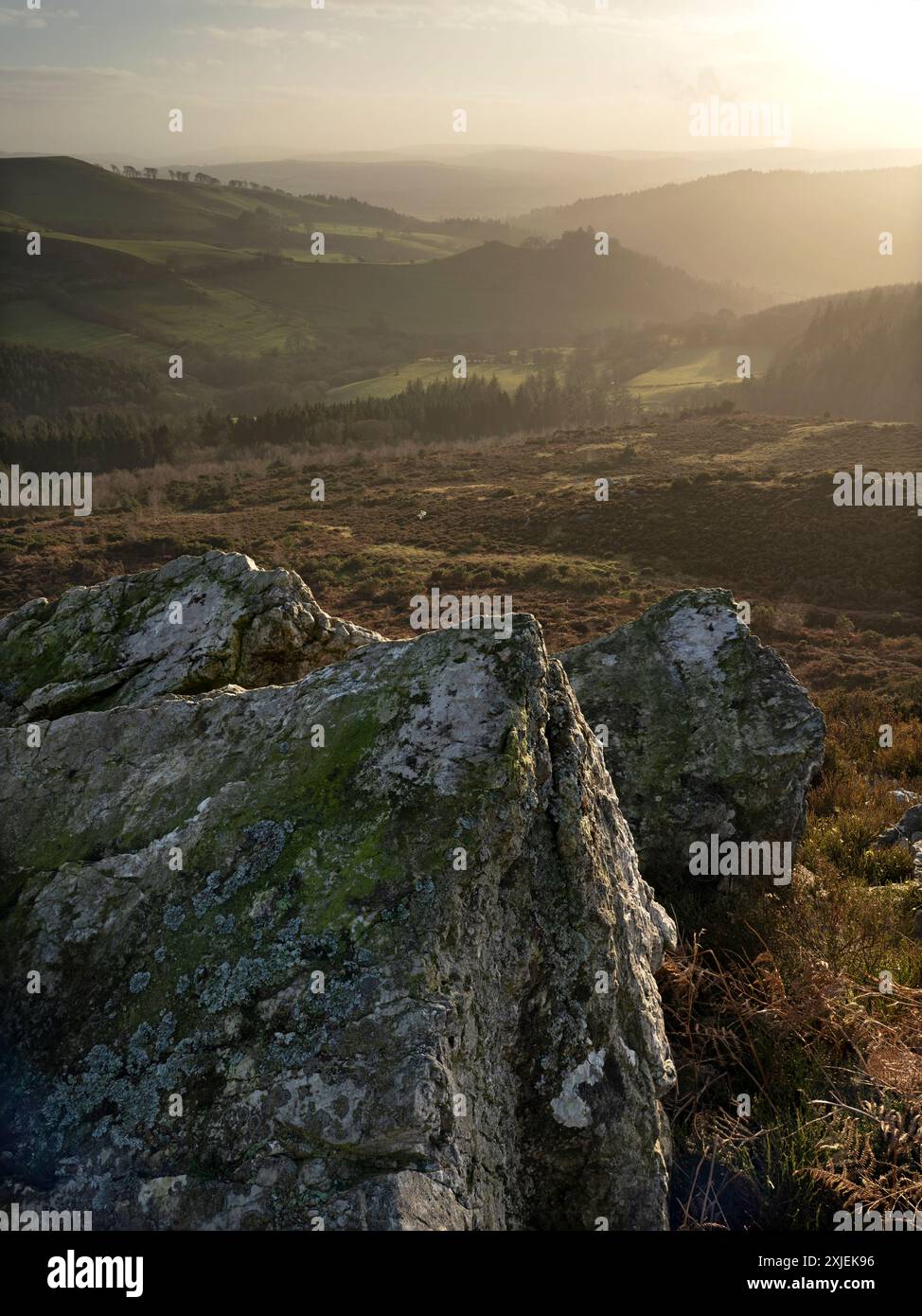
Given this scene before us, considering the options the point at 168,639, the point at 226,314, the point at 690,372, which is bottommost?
the point at 168,639

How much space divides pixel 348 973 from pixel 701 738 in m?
4.54

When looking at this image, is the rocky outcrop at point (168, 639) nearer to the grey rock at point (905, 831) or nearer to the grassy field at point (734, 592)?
the grassy field at point (734, 592)

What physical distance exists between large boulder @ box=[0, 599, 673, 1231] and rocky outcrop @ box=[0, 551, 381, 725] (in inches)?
74.4

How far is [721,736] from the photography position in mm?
6996

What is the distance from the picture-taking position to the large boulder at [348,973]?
3.02 metres

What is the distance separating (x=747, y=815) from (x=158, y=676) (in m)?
4.87

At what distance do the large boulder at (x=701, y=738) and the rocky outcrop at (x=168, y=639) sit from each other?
7.92 feet

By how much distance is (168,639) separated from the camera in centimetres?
677

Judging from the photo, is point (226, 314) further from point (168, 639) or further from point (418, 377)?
point (168, 639)

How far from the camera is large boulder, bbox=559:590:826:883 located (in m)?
6.69

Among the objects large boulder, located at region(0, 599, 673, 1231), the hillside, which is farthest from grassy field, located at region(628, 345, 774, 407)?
large boulder, located at region(0, 599, 673, 1231)

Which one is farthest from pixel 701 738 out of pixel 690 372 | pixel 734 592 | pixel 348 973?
pixel 690 372
